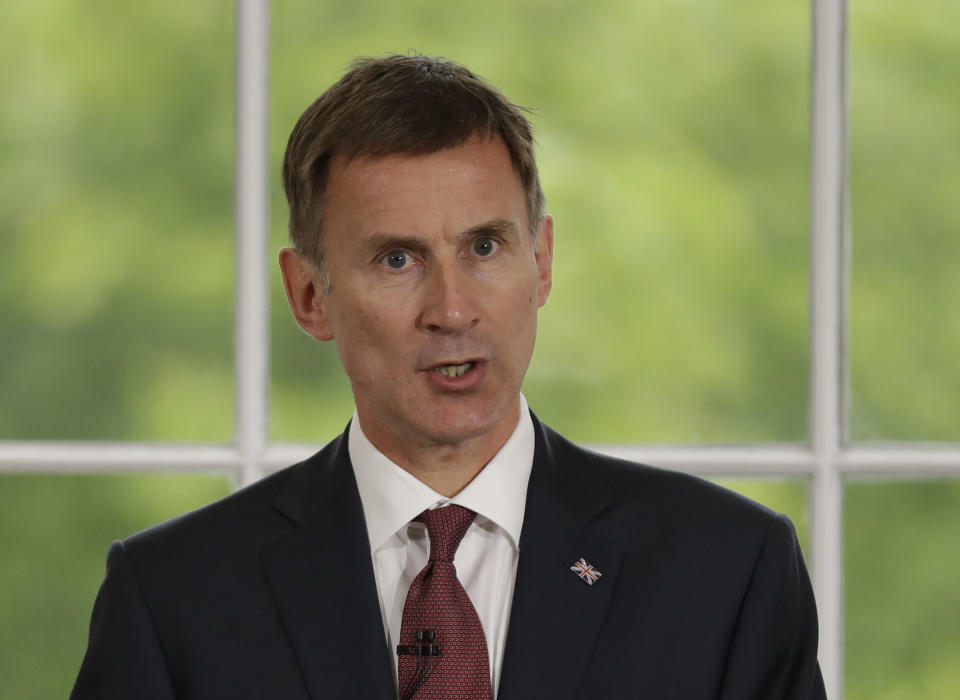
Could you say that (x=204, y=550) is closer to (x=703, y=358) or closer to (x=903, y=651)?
(x=703, y=358)

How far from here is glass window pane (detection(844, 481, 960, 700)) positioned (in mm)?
2455

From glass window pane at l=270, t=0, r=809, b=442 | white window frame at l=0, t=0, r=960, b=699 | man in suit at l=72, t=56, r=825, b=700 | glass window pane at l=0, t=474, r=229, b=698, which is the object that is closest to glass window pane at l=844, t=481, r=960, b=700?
white window frame at l=0, t=0, r=960, b=699

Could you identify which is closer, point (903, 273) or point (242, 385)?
point (242, 385)

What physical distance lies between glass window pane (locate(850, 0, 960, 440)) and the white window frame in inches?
2.2

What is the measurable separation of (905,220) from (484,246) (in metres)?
1.25

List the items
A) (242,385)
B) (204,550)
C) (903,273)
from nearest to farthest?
(204,550)
(242,385)
(903,273)

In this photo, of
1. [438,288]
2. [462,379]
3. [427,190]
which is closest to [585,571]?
[462,379]

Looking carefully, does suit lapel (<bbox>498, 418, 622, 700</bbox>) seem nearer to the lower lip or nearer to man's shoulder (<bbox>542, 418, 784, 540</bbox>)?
man's shoulder (<bbox>542, 418, 784, 540</bbox>)

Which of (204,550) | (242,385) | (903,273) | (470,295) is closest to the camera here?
(470,295)

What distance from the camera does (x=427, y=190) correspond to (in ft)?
4.90

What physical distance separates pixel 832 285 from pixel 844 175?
0.23 m

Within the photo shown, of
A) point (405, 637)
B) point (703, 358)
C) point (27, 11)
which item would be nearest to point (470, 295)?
point (405, 637)

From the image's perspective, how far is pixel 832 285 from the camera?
2.33m

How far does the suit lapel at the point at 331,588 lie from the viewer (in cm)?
149
